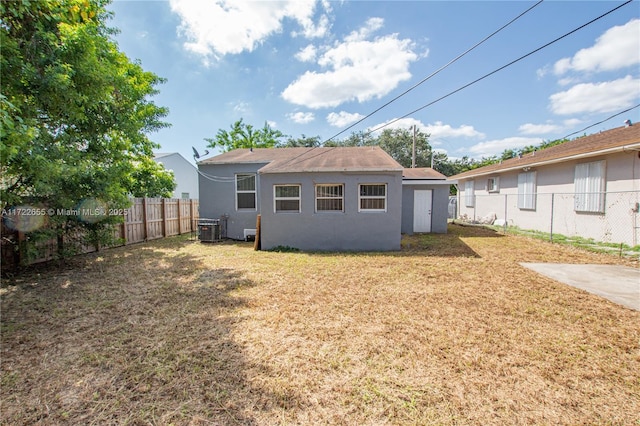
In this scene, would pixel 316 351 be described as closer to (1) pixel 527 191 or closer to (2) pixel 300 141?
(1) pixel 527 191

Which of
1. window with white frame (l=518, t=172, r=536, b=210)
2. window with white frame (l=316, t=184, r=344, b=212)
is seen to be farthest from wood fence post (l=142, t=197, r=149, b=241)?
window with white frame (l=518, t=172, r=536, b=210)

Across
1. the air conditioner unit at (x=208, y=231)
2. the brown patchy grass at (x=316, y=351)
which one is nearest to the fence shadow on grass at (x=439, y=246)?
the brown patchy grass at (x=316, y=351)

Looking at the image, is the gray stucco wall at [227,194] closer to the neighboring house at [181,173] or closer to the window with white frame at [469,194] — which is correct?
the window with white frame at [469,194]

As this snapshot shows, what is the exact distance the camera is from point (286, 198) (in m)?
9.42

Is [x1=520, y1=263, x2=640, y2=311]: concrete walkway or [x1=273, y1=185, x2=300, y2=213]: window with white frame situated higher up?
[x1=273, y1=185, x2=300, y2=213]: window with white frame

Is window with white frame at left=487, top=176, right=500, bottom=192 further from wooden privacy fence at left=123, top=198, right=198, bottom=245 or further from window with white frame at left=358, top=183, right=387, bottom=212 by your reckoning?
wooden privacy fence at left=123, top=198, right=198, bottom=245

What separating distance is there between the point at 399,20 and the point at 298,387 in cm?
934

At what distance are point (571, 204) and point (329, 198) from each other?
981cm

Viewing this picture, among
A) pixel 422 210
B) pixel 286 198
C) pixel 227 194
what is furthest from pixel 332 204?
pixel 422 210

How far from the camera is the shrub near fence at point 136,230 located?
19.8ft

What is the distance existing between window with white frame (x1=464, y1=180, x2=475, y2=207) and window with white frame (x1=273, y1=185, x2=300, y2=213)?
1438cm

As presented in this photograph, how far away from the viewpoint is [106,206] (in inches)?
269

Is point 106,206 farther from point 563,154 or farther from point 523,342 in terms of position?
point 563,154

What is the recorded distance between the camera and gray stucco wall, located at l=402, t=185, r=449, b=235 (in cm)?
1256
